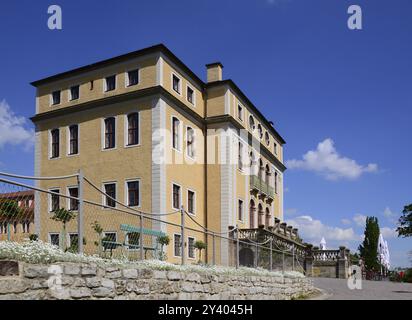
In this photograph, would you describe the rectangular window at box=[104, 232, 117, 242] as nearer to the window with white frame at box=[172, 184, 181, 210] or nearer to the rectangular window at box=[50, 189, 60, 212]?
the rectangular window at box=[50, 189, 60, 212]

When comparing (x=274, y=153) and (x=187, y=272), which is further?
(x=274, y=153)

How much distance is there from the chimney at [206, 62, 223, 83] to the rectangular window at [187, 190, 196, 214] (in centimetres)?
908

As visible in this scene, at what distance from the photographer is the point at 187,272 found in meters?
11.2

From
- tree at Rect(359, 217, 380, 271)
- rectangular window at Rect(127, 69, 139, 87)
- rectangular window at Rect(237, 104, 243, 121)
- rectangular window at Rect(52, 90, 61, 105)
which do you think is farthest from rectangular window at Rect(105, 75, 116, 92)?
tree at Rect(359, 217, 380, 271)

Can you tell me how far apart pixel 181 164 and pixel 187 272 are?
20.7m

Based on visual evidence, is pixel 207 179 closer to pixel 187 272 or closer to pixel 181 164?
pixel 181 164

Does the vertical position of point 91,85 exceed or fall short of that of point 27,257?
it exceeds it

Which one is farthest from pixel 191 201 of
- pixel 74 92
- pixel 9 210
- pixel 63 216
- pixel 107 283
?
pixel 9 210

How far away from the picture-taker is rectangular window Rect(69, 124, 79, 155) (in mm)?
33500

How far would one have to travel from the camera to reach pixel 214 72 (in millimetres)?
37688

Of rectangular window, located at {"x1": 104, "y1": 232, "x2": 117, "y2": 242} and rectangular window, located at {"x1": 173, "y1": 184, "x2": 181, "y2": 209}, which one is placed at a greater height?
rectangular window, located at {"x1": 173, "y1": 184, "x2": 181, "y2": 209}

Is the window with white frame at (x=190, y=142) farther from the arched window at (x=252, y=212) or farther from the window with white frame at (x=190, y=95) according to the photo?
the arched window at (x=252, y=212)

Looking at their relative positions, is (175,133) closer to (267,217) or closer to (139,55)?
(139,55)
